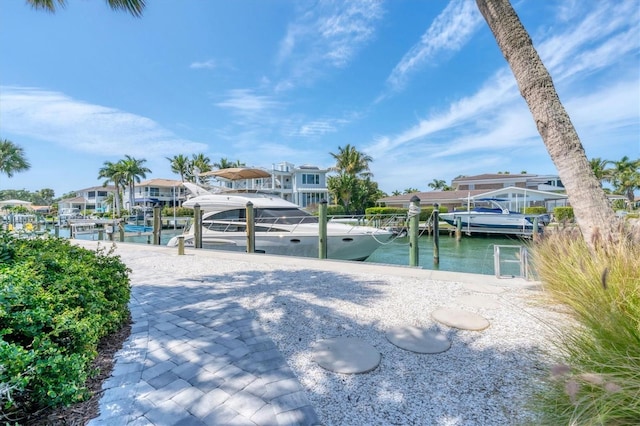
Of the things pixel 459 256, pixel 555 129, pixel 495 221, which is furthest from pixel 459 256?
pixel 555 129

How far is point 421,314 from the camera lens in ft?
13.1

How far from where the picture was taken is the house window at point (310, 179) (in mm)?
37812

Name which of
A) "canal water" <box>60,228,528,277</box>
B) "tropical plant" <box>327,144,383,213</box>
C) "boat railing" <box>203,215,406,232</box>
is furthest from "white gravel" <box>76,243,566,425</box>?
"tropical plant" <box>327,144,383,213</box>

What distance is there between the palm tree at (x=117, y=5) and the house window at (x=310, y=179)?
30816 mm

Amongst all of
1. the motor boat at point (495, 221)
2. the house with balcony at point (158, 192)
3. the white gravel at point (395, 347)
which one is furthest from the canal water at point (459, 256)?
the house with balcony at point (158, 192)

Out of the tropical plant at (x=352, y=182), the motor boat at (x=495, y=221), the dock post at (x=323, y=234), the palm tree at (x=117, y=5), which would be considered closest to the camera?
the palm tree at (x=117, y=5)

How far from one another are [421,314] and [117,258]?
4297 millimetres

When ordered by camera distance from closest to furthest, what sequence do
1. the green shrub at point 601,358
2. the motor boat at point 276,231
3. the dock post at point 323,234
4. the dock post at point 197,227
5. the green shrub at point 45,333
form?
the green shrub at point 601,358
the green shrub at point 45,333
the dock post at point 323,234
the motor boat at point 276,231
the dock post at point 197,227

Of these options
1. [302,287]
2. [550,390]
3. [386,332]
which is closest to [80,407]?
[386,332]

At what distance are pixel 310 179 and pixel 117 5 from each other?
3152 cm

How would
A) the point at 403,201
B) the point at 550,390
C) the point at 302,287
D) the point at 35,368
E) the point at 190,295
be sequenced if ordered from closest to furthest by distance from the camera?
the point at 35,368
the point at 550,390
the point at 190,295
the point at 302,287
the point at 403,201

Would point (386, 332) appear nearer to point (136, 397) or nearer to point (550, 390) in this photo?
point (550, 390)

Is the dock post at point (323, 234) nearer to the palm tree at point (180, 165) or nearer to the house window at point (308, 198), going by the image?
the house window at point (308, 198)

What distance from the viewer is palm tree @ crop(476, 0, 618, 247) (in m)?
3.47
